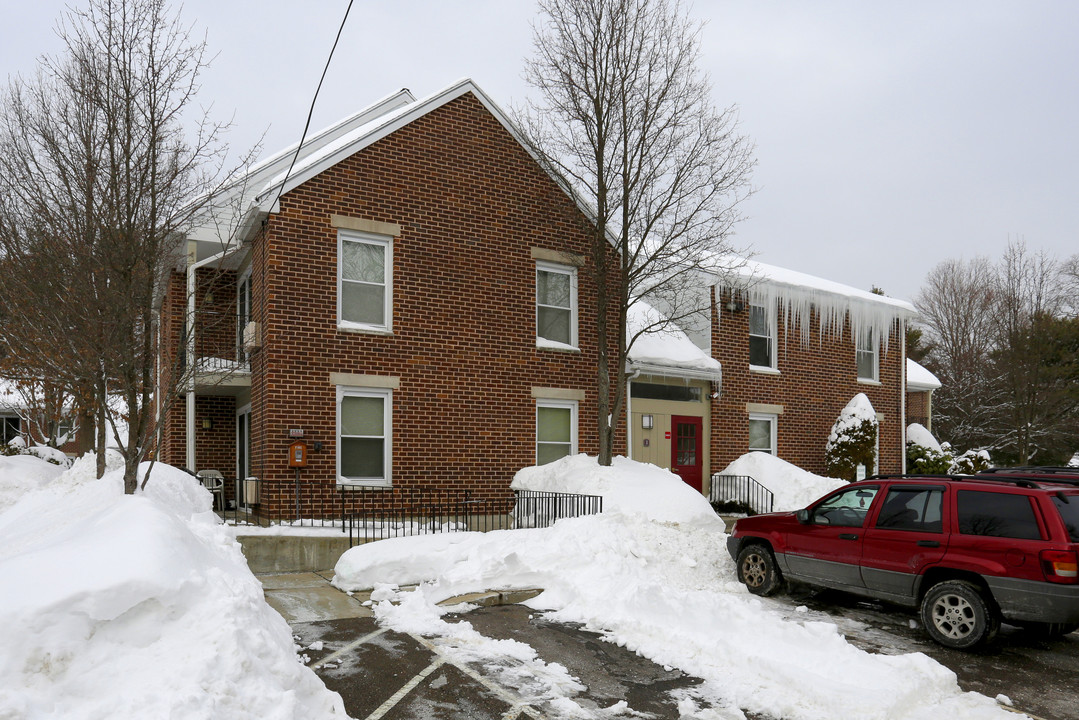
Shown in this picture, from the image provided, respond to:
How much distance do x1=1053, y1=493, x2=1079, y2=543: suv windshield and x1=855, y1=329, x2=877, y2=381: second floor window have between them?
48.5 ft

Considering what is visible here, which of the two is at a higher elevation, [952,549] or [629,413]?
[629,413]

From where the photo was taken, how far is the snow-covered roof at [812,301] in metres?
20.2

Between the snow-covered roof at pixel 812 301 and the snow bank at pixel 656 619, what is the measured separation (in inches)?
350

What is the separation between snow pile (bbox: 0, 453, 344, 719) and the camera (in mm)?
4293

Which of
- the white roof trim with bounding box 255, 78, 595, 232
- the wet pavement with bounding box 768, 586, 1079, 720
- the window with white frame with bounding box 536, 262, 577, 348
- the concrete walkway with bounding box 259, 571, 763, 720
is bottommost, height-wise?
the wet pavement with bounding box 768, 586, 1079, 720

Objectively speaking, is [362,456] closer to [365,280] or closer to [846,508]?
[365,280]

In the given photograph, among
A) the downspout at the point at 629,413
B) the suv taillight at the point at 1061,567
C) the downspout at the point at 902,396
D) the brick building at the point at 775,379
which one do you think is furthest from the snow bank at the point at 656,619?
the downspout at the point at 902,396

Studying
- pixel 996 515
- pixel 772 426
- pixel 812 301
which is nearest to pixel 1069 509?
pixel 996 515

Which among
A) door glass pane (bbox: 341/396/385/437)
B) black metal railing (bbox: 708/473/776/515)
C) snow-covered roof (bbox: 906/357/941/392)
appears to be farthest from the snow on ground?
snow-covered roof (bbox: 906/357/941/392)

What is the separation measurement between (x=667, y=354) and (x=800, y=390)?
16.5 ft

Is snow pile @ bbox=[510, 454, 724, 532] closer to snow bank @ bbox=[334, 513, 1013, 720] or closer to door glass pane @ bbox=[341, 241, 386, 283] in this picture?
snow bank @ bbox=[334, 513, 1013, 720]

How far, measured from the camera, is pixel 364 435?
14281 millimetres

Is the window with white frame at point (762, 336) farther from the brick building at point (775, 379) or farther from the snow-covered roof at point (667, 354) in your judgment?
the snow-covered roof at point (667, 354)

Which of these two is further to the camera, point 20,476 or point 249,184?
point 20,476
